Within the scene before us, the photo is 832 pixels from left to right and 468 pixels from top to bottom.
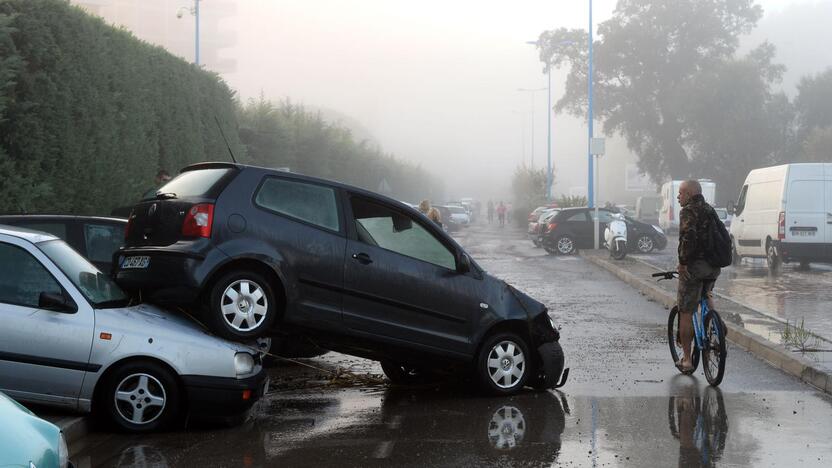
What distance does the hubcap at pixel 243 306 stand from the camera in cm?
801

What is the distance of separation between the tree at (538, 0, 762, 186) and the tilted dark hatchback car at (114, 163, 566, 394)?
62.8 metres

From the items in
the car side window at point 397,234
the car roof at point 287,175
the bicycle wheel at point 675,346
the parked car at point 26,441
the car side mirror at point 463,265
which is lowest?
the bicycle wheel at point 675,346

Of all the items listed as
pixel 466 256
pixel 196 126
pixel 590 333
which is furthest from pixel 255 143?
pixel 466 256

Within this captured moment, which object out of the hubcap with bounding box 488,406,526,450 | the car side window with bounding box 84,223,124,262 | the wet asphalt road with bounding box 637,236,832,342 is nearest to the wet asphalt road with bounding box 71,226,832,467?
the hubcap with bounding box 488,406,526,450

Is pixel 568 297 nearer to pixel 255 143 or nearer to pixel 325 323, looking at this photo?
pixel 325 323

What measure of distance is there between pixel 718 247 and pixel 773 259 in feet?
51.3

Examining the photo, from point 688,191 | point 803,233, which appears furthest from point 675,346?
point 803,233

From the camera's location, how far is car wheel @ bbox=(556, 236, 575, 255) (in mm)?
35156

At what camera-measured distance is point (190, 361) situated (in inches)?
285

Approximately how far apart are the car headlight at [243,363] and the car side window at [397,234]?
1448mm

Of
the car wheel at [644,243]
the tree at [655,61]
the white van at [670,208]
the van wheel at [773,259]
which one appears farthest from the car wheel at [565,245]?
the tree at [655,61]

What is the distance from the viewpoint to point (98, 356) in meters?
7.07

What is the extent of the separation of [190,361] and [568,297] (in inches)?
487

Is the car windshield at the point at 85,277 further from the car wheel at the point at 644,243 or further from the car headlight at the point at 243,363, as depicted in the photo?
the car wheel at the point at 644,243
